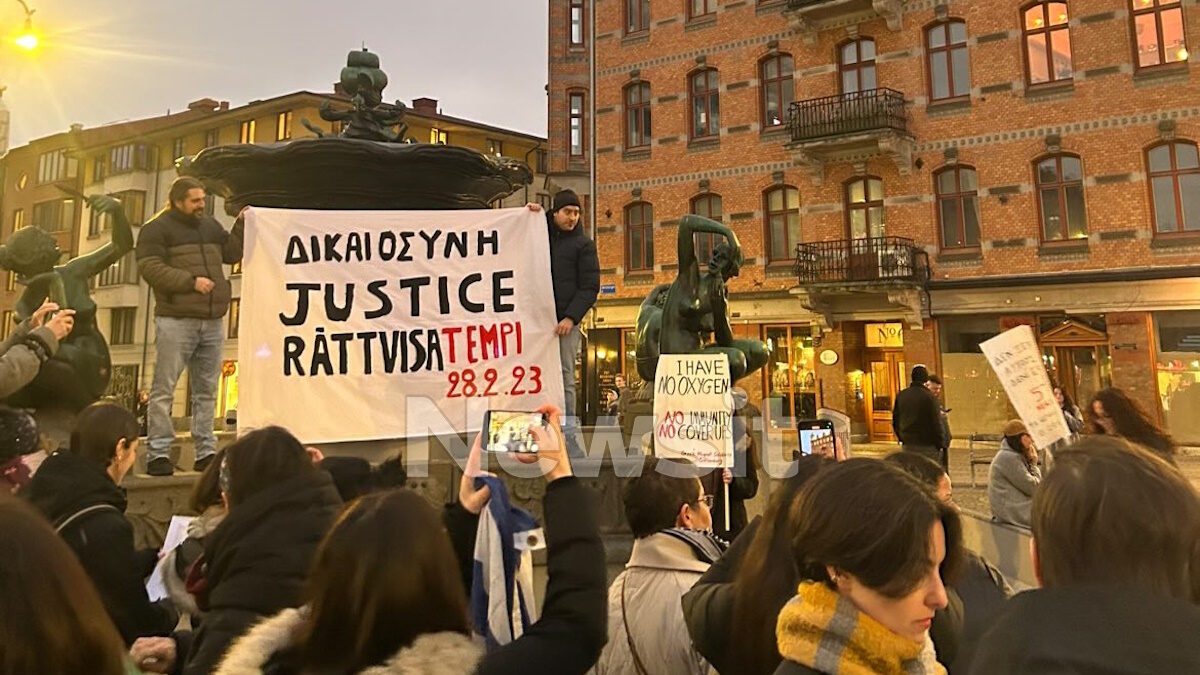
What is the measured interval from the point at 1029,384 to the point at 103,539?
4767 mm

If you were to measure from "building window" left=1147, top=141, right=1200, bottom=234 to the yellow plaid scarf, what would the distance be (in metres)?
21.7

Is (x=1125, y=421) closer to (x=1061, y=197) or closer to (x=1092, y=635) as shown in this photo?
(x=1092, y=635)

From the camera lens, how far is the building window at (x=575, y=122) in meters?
28.1

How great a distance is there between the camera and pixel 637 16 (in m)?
26.2

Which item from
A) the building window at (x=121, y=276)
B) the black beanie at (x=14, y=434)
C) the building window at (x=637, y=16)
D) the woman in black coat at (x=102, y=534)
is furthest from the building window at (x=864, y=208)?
the building window at (x=121, y=276)

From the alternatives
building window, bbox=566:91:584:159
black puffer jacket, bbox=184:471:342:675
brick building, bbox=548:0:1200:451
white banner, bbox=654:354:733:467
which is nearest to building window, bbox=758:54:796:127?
brick building, bbox=548:0:1200:451

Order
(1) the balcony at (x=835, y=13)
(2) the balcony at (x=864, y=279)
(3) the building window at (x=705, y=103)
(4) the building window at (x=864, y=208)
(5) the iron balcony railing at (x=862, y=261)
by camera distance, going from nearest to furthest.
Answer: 1. (2) the balcony at (x=864, y=279)
2. (5) the iron balcony railing at (x=862, y=261)
3. (1) the balcony at (x=835, y=13)
4. (4) the building window at (x=864, y=208)
5. (3) the building window at (x=705, y=103)

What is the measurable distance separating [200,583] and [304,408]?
1.89 m

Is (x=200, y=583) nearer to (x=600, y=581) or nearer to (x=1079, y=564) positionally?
(x=600, y=581)

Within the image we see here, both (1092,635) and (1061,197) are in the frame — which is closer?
(1092,635)

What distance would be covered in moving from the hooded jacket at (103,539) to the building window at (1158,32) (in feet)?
77.0

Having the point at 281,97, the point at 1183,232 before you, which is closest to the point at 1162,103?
the point at 1183,232

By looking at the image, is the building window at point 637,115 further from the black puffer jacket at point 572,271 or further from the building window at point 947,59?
the black puffer jacket at point 572,271

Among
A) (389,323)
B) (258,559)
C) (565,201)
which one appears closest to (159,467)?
(389,323)
